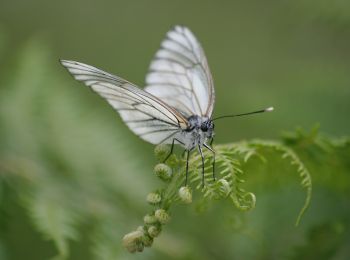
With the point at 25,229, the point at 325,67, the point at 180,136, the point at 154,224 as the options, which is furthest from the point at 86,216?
the point at 325,67

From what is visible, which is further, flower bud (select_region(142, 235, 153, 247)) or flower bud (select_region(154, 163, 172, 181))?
flower bud (select_region(154, 163, 172, 181))

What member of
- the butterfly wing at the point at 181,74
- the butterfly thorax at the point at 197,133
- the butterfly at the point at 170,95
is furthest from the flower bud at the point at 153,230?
the butterfly wing at the point at 181,74

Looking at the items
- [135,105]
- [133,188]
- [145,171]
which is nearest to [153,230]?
[135,105]

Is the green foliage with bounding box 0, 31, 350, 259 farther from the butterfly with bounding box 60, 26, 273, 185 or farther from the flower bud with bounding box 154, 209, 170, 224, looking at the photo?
the butterfly with bounding box 60, 26, 273, 185

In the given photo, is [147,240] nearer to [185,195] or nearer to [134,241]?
[134,241]

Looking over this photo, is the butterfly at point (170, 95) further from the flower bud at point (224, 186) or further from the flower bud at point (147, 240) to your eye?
the flower bud at point (147, 240)

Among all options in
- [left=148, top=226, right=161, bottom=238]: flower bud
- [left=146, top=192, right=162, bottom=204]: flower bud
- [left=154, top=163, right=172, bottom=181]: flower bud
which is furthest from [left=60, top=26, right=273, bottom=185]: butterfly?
[left=148, top=226, right=161, bottom=238]: flower bud
